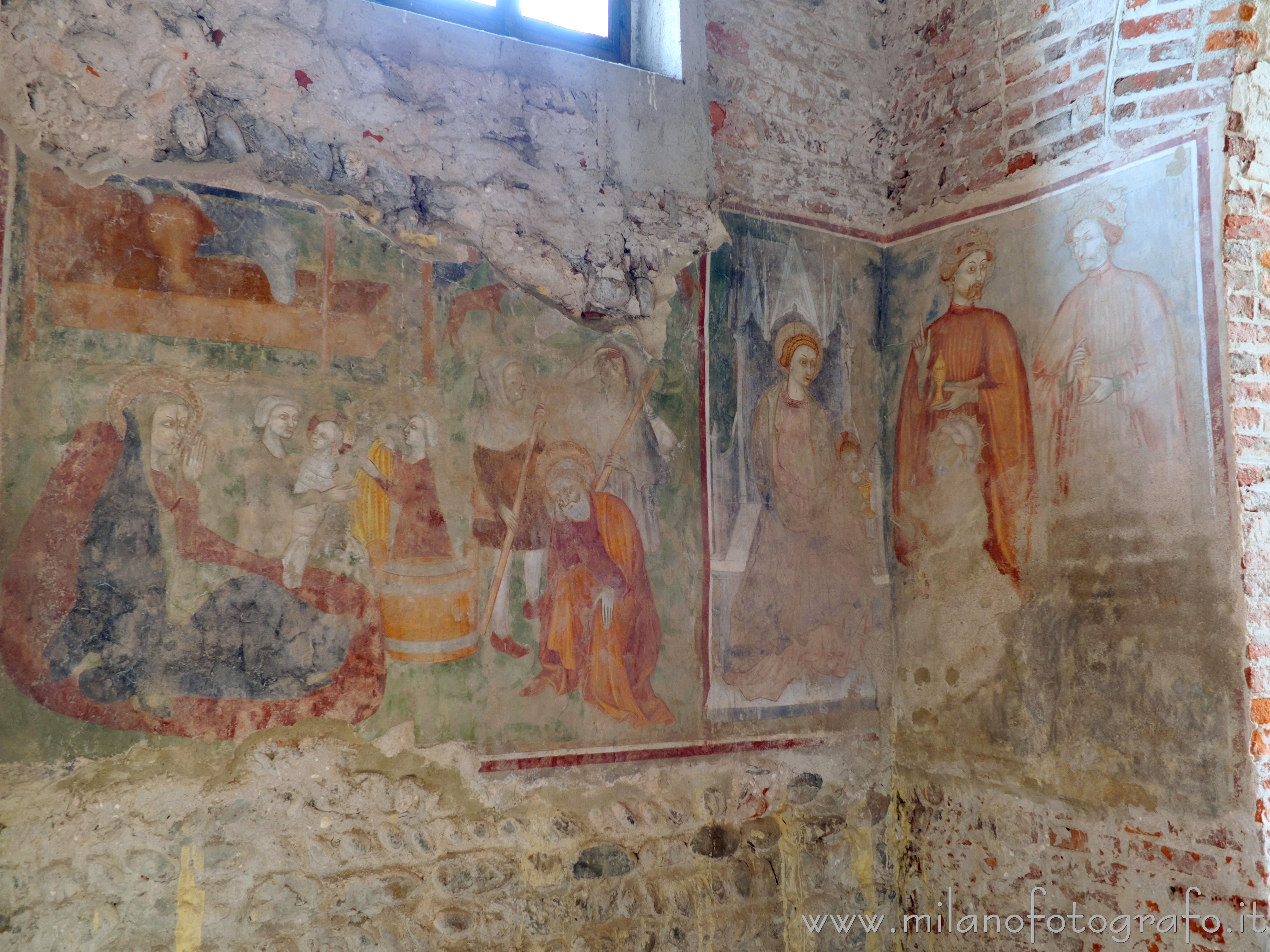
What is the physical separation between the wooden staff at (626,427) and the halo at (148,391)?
1552 millimetres

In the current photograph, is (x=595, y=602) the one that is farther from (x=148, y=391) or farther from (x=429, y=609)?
(x=148, y=391)

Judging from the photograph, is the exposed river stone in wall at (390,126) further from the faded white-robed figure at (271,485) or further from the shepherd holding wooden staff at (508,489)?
the faded white-robed figure at (271,485)

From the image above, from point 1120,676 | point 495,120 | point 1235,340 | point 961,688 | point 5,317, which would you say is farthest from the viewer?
point 961,688

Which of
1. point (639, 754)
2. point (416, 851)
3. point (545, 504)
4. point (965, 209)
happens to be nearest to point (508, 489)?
point (545, 504)

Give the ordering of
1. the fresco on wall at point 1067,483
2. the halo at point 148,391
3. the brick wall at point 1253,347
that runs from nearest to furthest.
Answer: the halo at point 148,391 < the brick wall at point 1253,347 < the fresco on wall at point 1067,483

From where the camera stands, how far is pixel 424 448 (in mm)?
3588

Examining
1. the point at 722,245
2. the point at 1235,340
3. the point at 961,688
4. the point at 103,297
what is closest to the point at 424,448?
the point at 103,297

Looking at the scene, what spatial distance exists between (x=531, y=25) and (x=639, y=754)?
10.6ft

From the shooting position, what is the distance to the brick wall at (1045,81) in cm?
357

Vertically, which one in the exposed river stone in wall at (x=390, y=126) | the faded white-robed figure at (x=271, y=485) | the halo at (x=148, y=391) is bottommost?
the faded white-robed figure at (x=271, y=485)

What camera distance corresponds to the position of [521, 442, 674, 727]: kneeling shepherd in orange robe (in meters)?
3.80

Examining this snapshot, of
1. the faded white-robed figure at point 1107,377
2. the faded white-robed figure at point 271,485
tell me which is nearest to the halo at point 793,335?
the faded white-robed figure at point 1107,377

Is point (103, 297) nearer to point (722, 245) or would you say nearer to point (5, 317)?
point (5, 317)

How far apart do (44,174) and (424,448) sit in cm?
152
